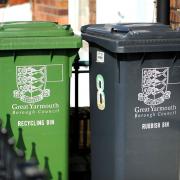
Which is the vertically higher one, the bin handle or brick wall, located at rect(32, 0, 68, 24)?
the bin handle

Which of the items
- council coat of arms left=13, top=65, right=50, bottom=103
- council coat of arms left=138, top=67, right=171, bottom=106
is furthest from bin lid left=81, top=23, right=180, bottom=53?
council coat of arms left=13, top=65, right=50, bottom=103

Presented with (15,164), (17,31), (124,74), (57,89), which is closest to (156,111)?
(124,74)

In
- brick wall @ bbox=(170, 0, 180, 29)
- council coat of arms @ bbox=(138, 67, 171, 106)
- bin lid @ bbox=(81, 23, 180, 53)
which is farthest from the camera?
brick wall @ bbox=(170, 0, 180, 29)

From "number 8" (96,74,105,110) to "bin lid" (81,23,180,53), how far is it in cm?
28

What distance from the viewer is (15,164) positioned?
7.98 ft

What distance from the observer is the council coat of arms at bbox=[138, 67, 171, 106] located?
4.37 metres

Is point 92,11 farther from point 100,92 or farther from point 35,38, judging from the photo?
point 35,38

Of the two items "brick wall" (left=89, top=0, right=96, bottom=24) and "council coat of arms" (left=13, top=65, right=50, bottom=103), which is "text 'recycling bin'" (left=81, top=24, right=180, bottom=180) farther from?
"brick wall" (left=89, top=0, right=96, bottom=24)

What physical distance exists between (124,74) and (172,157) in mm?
806

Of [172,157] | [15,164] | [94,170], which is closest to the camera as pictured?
[15,164]

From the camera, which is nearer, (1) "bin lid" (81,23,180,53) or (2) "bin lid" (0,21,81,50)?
(1) "bin lid" (81,23,180,53)

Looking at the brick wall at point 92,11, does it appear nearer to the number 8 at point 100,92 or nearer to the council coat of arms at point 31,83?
the number 8 at point 100,92

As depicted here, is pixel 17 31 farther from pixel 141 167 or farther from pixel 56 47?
pixel 141 167

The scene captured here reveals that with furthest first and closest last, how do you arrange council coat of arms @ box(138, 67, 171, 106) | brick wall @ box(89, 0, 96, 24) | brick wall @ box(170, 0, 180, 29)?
brick wall @ box(89, 0, 96, 24), brick wall @ box(170, 0, 180, 29), council coat of arms @ box(138, 67, 171, 106)
